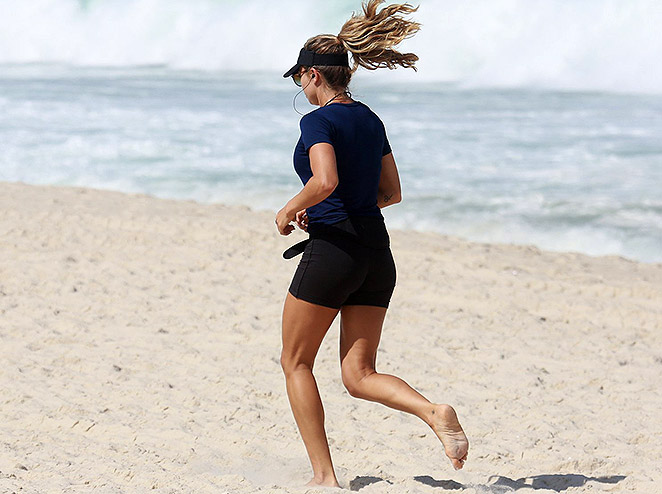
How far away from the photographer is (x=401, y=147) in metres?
17.6

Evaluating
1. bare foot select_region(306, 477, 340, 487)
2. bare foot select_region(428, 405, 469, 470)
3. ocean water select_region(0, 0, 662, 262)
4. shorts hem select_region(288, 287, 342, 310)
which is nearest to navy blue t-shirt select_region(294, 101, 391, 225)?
shorts hem select_region(288, 287, 342, 310)

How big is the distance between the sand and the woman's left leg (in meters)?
0.16

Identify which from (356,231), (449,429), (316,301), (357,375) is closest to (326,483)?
(357,375)

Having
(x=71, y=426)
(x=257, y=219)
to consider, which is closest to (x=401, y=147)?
(x=257, y=219)

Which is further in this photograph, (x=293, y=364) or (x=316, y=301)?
(x=293, y=364)

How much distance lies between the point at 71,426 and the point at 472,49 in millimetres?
33469

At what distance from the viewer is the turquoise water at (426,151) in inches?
471

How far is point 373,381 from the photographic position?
10.7 feet

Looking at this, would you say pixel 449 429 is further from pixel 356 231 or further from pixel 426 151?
pixel 426 151

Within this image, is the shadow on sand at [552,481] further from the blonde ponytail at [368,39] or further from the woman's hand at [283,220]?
the blonde ponytail at [368,39]

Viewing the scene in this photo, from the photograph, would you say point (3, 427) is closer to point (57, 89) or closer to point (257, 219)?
point (257, 219)

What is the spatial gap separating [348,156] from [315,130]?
166 mm

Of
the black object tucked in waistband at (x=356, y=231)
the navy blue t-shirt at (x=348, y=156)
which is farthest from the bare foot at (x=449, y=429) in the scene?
the navy blue t-shirt at (x=348, y=156)

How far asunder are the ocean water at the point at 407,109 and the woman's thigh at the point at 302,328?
4.45 m
